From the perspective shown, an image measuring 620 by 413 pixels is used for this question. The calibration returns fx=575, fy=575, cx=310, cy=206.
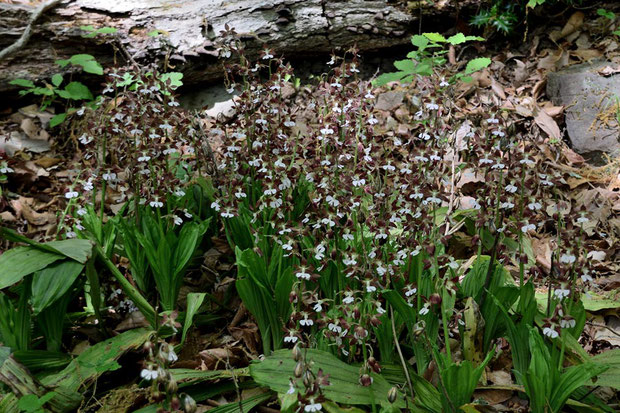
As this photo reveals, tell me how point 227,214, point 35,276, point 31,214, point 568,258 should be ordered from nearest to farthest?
1. point 568,258
2. point 35,276
3. point 227,214
4. point 31,214

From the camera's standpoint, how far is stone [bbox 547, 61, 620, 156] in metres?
3.91

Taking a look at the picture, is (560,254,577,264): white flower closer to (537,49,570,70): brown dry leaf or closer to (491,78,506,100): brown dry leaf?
(491,78,506,100): brown dry leaf

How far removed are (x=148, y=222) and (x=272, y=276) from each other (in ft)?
2.49

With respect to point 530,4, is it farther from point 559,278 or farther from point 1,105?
point 1,105

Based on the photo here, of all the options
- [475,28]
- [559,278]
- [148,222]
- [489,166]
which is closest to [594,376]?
[559,278]

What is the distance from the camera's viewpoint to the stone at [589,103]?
3.91 metres

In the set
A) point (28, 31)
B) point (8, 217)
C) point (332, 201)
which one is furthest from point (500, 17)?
point (8, 217)

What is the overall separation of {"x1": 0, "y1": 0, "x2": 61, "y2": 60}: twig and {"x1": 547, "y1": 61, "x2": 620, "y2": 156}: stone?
405 centimetres

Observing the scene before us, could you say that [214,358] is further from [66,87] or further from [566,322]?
[66,87]

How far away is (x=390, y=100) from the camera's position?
→ 188 inches

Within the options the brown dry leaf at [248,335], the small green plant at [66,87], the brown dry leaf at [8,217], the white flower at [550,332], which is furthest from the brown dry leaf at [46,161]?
the white flower at [550,332]

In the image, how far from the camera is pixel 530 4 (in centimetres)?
431

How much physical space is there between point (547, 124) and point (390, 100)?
126 centimetres

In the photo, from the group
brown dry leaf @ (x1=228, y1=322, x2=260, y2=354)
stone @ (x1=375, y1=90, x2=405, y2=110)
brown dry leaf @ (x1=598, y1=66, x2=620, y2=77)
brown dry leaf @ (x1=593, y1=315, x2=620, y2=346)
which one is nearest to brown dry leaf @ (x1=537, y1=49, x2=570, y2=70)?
brown dry leaf @ (x1=598, y1=66, x2=620, y2=77)
